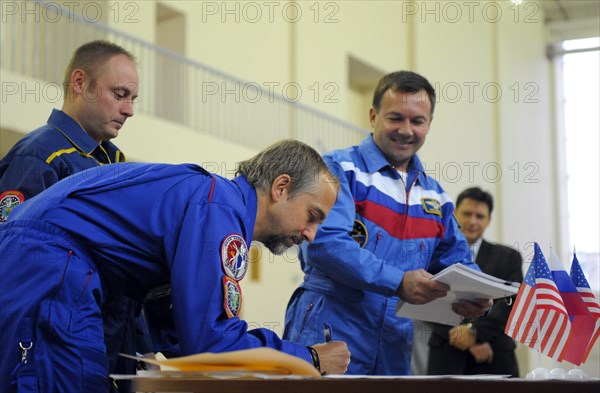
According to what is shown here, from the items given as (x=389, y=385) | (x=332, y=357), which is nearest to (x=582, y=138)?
(x=332, y=357)

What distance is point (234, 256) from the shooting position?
1963 millimetres

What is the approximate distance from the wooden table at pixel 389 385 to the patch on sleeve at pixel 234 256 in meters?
0.42

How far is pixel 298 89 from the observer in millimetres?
10953

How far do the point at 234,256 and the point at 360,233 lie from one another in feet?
3.75

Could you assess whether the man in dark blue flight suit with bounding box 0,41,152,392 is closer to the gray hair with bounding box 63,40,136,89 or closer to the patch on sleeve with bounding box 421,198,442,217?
the gray hair with bounding box 63,40,136,89

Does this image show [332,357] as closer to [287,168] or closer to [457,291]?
[287,168]

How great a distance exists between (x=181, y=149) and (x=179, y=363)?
735cm

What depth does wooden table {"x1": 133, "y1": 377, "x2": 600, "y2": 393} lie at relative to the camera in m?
Result: 1.45

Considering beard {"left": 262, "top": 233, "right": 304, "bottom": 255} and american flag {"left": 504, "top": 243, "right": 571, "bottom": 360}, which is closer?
beard {"left": 262, "top": 233, "right": 304, "bottom": 255}

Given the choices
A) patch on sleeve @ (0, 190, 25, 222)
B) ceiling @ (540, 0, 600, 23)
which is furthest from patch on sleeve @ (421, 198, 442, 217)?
ceiling @ (540, 0, 600, 23)

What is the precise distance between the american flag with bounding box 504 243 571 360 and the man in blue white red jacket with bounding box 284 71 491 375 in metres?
0.33

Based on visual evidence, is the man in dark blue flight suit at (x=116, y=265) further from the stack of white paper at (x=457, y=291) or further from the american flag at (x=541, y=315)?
the stack of white paper at (x=457, y=291)

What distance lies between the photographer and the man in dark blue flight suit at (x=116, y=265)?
192 centimetres

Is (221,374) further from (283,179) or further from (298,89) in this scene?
(298,89)
